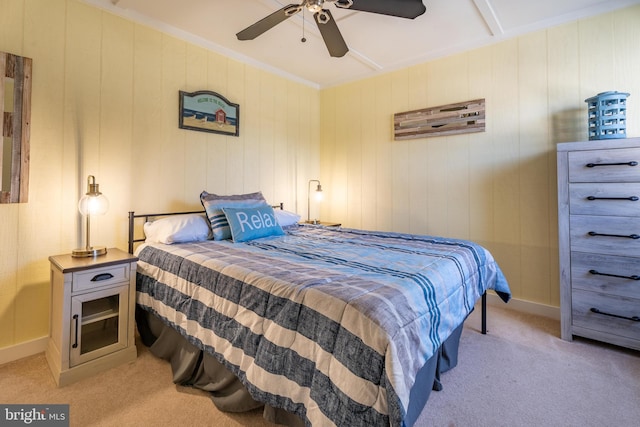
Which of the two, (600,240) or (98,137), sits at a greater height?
(98,137)

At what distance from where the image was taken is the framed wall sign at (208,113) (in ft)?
9.54

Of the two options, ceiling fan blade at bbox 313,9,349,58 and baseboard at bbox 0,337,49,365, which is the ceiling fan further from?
baseboard at bbox 0,337,49,365

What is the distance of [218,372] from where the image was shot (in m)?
1.66

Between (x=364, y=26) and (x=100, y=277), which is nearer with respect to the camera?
(x=100, y=277)

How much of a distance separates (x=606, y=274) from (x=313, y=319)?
7.55 feet

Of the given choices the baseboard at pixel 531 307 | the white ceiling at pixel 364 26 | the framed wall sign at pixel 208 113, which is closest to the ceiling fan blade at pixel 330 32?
the white ceiling at pixel 364 26

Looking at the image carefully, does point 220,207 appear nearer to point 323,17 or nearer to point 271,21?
point 271,21

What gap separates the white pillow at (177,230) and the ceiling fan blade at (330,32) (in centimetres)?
176

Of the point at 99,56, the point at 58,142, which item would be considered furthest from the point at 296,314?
the point at 99,56

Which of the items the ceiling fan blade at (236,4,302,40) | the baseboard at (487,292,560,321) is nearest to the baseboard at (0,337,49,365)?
the ceiling fan blade at (236,4,302,40)

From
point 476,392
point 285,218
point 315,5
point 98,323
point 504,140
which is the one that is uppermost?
point 315,5

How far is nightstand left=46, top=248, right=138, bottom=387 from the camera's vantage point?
1811mm

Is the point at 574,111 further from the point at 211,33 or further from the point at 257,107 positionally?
the point at 211,33

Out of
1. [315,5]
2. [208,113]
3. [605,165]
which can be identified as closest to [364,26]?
[315,5]
